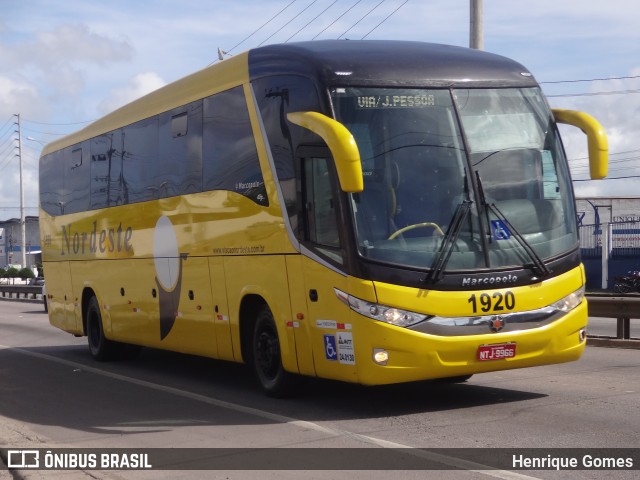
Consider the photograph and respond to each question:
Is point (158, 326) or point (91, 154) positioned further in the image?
point (91, 154)

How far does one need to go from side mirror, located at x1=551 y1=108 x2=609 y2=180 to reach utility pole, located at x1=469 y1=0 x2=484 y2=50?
11.0m

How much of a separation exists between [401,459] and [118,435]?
3.07m

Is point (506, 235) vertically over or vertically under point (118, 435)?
over

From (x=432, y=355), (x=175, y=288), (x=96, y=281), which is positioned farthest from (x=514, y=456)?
(x=96, y=281)

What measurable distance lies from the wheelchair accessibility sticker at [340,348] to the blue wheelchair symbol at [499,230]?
169 cm

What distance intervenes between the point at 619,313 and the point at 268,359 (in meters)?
7.87

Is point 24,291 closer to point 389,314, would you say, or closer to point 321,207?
point 321,207

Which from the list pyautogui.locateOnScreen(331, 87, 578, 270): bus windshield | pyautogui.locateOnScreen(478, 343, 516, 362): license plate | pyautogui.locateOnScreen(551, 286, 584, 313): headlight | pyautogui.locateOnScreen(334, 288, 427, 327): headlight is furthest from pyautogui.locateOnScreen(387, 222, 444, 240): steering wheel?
pyautogui.locateOnScreen(551, 286, 584, 313): headlight

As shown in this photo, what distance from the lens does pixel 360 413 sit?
1019cm

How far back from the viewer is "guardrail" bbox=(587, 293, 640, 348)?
54.5 ft

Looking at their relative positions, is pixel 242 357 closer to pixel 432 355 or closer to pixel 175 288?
pixel 175 288

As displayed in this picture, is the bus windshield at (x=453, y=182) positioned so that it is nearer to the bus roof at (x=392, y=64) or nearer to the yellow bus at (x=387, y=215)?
the yellow bus at (x=387, y=215)

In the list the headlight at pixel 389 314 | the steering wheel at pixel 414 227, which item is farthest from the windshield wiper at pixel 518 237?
the headlight at pixel 389 314

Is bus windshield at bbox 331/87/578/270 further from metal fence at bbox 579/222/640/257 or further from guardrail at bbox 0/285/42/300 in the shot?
metal fence at bbox 579/222/640/257
